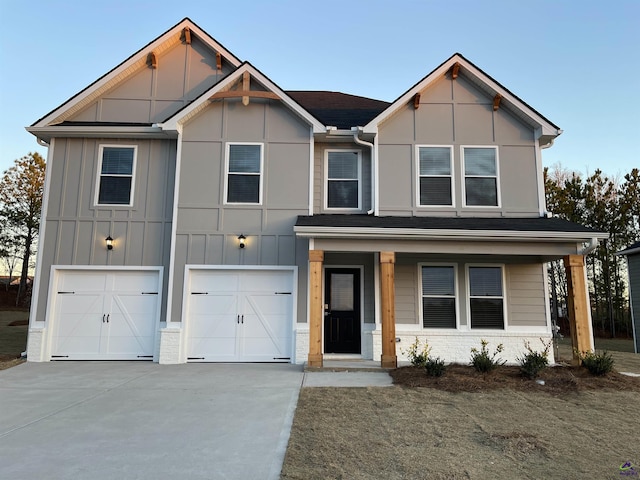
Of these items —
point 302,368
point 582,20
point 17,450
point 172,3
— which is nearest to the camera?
point 17,450

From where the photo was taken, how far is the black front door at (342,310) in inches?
Answer: 383

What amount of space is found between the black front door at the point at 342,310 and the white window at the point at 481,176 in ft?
10.7

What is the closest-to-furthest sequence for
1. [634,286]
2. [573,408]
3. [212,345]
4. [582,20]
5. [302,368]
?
[573,408] → [302,368] → [212,345] → [582,20] → [634,286]

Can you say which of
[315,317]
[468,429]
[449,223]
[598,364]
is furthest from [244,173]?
[598,364]

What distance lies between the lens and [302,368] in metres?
8.50

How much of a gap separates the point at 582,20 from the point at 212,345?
13639mm

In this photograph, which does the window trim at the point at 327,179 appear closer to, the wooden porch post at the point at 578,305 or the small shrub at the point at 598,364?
the wooden porch post at the point at 578,305

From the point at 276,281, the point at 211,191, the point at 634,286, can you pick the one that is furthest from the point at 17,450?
the point at 634,286

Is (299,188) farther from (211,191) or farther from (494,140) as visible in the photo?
(494,140)

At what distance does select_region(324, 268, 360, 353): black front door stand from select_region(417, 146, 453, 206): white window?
95.6 inches

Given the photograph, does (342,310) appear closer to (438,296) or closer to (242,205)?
(438,296)

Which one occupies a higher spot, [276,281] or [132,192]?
[132,192]


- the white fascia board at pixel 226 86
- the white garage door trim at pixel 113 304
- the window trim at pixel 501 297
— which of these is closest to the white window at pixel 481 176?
the window trim at pixel 501 297

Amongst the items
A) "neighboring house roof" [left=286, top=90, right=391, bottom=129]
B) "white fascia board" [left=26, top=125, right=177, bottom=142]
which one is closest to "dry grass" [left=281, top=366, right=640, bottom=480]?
"neighboring house roof" [left=286, top=90, right=391, bottom=129]
